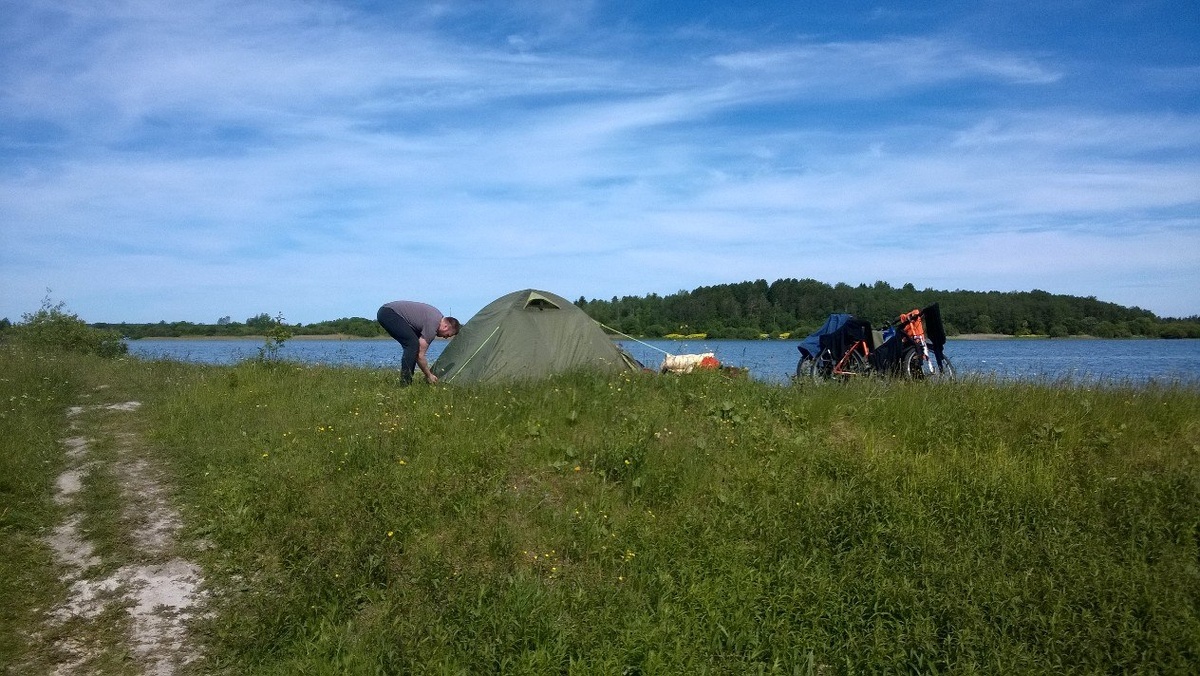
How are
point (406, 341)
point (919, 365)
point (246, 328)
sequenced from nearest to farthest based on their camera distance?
point (919, 365) → point (406, 341) → point (246, 328)

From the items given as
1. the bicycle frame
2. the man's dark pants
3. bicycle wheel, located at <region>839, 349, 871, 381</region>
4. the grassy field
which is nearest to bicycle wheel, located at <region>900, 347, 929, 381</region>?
bicycle wheel, located at <region>839, 349, 871, 381</region>

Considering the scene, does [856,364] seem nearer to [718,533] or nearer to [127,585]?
[718,533]

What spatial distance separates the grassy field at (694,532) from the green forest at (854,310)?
1299cm

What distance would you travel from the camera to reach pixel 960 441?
8008mm

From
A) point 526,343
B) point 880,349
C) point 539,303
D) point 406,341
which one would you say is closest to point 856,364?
point 880,349

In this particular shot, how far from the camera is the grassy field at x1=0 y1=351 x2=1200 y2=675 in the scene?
5.31m

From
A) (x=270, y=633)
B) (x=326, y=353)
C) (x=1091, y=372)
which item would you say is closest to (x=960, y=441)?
(x=1091, y=372)

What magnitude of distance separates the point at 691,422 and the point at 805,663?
3.80 metres

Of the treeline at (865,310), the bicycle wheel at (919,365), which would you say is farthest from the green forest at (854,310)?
the bicycle wheel at (919,365)

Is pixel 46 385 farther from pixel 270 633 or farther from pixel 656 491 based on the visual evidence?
pixel 656 491

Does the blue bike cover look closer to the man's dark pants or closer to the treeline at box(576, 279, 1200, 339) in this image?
the man's dark pants

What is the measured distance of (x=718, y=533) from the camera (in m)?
6.54

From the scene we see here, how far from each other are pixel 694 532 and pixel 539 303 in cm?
711

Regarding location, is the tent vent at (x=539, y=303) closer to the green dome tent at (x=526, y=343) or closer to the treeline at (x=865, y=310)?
the green dome tent at (x=526, y=343)
